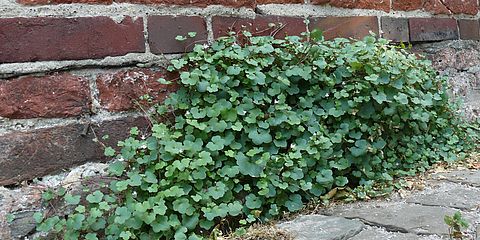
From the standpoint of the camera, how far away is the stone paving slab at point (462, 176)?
1751 mm

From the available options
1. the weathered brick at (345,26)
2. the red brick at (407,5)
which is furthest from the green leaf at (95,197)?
the red brick at (407,5)

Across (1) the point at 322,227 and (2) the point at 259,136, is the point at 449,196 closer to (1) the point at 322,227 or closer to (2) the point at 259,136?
(1) the point at 322,227

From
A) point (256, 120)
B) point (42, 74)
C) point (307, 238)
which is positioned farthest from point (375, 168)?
point (42, 74)

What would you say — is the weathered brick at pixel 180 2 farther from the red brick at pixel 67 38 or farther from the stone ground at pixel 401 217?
the stone ground at pixel 401 217

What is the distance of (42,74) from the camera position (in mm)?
1575

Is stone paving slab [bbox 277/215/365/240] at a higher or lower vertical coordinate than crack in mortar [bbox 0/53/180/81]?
lower

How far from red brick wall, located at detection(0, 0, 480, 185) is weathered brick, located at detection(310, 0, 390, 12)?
16.1 inches

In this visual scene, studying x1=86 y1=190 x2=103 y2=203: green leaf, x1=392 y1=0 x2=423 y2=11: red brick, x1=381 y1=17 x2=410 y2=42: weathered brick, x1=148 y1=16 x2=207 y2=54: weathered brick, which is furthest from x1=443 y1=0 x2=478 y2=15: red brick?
x1=86 y1=190 x2=103 y2=203: green leaf

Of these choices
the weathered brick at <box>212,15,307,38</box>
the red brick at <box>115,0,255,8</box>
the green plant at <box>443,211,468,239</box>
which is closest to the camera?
the green plant at <box>443,211,468,239</box>

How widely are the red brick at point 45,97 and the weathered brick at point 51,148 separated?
48 millimetres

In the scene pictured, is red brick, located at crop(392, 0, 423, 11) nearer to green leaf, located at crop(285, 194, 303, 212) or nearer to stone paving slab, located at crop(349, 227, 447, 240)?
green leaf, located at crop(285, 194, 303, 212)

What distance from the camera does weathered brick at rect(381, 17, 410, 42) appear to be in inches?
95.0

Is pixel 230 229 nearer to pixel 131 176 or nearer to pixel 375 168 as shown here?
pixel 131 176

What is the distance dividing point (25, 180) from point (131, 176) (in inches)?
11.6
